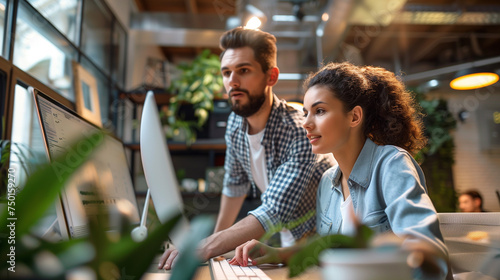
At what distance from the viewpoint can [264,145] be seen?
4.45 ft

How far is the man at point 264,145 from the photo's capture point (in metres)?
1.13

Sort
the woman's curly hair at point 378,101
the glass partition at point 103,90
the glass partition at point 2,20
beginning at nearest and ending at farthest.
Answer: the woman's curly hair at point 378,101 < the glass partition at point 2,20 < the glass partition at point 103,90

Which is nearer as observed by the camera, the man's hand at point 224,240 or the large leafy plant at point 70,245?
the large leafy plant at point 70,245

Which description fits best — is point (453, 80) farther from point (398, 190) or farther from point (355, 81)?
point (398, 190)

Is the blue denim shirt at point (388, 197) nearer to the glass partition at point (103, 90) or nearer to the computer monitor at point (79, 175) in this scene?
the computer monitor at point (79, 175)

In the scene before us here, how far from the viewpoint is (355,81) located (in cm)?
99

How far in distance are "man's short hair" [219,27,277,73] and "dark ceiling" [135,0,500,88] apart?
1.50m

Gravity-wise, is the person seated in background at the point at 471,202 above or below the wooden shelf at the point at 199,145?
below

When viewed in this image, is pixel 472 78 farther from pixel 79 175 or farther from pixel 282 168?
pixel 79 175

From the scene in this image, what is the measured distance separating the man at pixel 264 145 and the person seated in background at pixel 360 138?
124mm

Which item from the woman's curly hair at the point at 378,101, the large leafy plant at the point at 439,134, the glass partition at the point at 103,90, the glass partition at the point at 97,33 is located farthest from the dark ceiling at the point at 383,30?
the woman's curly hair at the point at 378,101

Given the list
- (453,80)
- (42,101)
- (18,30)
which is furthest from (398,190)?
(453,80)

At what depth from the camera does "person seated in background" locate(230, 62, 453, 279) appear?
806 millimetres

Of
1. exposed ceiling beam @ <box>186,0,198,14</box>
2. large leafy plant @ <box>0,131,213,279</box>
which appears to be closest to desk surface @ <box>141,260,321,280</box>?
large leafy plant @ <box>0,131,213,279</box>
